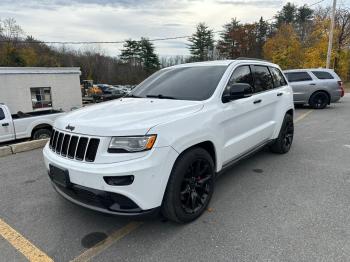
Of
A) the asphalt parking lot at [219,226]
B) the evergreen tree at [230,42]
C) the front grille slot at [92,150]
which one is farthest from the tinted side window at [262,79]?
the evergreen tree at [230,42]

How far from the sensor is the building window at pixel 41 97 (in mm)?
18516

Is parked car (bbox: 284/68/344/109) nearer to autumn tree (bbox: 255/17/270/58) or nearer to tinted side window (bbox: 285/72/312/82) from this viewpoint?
tinted side window (bbox: 285/72/312/82)

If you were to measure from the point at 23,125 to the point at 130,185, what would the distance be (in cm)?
709

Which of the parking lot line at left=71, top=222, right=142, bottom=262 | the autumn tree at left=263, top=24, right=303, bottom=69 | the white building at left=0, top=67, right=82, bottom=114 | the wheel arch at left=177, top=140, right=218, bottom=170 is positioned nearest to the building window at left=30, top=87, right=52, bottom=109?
the white building at left=0, top=67, right=82, bottom=114

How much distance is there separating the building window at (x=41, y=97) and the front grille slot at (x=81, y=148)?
18.2 metres

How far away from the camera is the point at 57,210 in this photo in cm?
333

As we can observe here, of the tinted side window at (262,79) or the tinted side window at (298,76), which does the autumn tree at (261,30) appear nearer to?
the tinted side window at (298,76)

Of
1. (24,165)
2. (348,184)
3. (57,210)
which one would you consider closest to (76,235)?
(57,210)

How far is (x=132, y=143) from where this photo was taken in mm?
2414

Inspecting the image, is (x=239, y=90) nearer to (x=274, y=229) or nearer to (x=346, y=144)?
(x=274, y=229)

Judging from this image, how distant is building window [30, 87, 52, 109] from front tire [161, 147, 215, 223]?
18.6 m

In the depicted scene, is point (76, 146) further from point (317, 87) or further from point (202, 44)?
point (202, 44)

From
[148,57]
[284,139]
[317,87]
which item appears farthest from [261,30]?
[284,139]

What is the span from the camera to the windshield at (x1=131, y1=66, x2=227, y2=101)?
3.41m
